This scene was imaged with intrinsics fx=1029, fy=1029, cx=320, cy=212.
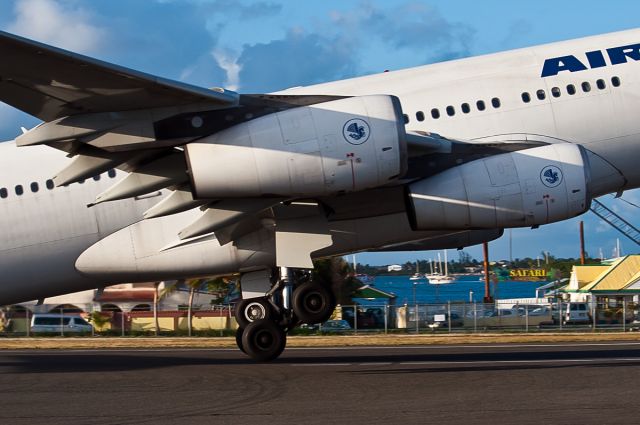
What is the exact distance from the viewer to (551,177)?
65.0ft

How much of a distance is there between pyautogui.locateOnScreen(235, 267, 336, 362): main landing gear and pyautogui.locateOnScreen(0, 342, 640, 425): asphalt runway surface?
54 cm

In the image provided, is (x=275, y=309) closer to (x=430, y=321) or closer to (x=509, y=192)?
(x=509, y=192)

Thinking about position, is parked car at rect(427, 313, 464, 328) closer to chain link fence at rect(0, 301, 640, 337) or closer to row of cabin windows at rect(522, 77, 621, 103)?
chain link fence at rect(0, 301, 640, 337)

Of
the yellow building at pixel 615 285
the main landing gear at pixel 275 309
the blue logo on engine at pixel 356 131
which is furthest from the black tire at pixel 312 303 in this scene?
the yellow building at pixel 615 285

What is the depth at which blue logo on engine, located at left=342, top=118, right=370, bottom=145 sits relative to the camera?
61.0ft

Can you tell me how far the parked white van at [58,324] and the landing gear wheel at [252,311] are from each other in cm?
2716

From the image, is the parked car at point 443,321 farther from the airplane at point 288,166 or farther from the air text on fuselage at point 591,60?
the air text on fuselage at point 591,60

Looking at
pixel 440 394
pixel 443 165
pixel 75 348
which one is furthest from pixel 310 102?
pixel 75 348

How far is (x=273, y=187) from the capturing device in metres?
18.5

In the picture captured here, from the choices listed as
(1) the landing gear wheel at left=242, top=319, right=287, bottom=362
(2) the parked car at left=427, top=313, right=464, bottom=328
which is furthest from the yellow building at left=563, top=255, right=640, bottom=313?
(1) the landing gear wheel at left=242, top=319, right=287, bottom=362

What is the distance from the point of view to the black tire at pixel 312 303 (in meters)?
23.5

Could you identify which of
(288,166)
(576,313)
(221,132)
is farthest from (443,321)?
(221,132)

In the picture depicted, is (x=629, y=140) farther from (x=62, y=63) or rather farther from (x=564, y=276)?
(x=564, y=276)

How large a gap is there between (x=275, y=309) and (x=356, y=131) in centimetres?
591
